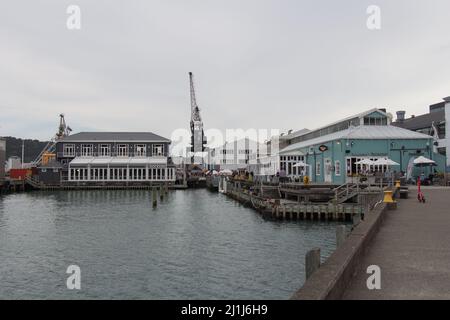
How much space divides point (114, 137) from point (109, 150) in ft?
10.5

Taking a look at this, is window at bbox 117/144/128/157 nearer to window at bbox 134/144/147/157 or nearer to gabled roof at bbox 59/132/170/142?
gabled roof at bbox 59/132/170/142

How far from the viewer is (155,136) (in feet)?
278

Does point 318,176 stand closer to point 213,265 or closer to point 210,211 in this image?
point 210,211

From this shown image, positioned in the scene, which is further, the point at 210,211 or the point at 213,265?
the point at 210,211

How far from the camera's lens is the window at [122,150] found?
83.1m

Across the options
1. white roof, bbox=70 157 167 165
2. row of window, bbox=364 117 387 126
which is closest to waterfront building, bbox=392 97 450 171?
row of window, bbox=364 117 387 126

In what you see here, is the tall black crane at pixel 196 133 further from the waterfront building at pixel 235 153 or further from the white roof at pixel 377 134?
the white roof at pixel 377 134

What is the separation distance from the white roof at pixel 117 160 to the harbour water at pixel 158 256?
46113 mm

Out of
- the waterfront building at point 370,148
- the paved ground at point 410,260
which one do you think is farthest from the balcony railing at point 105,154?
the paved ground at point 410,260

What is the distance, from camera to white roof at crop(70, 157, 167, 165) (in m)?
79.0

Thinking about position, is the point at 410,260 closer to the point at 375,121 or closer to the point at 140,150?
the point at 375,121

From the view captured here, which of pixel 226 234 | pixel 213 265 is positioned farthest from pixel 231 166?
pixel 213 265
